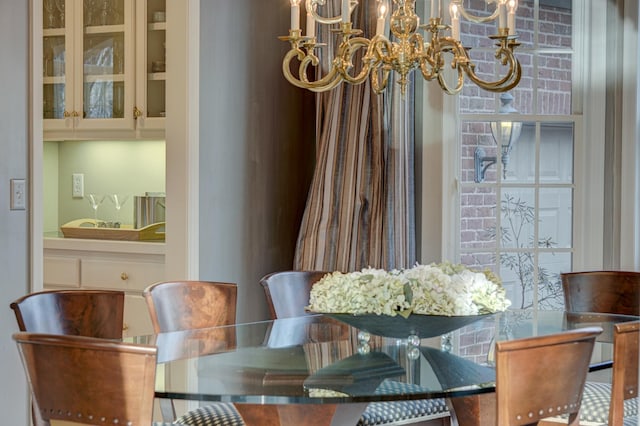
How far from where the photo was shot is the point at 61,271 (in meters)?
4.96

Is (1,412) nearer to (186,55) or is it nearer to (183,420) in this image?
(183,420)

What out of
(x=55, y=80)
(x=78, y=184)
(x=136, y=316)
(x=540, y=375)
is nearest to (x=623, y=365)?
(x=540, y=375)

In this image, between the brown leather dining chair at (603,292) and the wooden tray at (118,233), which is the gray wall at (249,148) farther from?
the brown leather dining chair at (603,292)

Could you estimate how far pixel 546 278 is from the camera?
185 inches

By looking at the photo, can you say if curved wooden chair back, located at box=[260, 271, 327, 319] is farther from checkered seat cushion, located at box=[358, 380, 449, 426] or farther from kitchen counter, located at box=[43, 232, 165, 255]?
kitchen counter, located at box=[43, 232, 165, 255]

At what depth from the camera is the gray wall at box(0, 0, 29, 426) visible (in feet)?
11.2

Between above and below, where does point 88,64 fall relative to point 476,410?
above

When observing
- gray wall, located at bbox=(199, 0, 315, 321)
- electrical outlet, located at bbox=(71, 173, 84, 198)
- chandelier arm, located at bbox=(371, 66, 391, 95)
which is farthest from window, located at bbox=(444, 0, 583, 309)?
electrical outlet, located at bbox=(71, 173, 84, 198)

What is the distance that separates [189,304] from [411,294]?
36.4 inches

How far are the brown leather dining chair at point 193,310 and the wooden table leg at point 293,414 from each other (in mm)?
506

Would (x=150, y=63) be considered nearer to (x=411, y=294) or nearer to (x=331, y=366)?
(x=411, y=294)

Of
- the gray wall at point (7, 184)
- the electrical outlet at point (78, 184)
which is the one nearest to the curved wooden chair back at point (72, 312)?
the gray wall at point (7, 184)

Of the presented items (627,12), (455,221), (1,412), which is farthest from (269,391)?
(627,12)

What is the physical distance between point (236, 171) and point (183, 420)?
5.43ft
